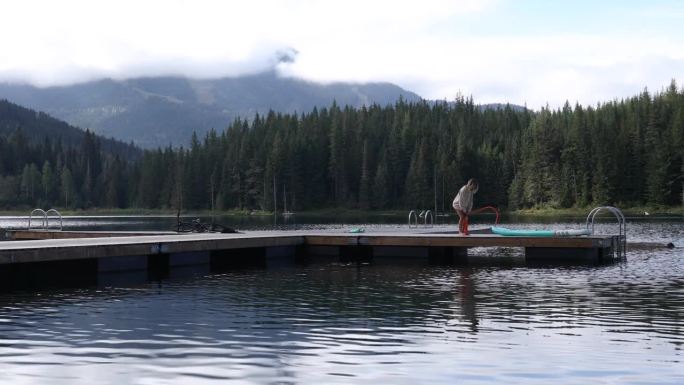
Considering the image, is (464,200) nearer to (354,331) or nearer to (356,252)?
(356,252)

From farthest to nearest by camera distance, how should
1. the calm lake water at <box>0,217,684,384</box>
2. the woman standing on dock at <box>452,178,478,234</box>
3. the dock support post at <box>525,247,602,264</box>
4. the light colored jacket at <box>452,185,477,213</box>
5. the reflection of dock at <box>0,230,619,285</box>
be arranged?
the light colored jacket at <box>452,185,477,213</box> < the woman standing on dock at <box>452,178,478,234</box> < the dock support post at <box>525,247,602,264</box> < the reflection of dock at <box>0,230,619,285</box> < the calm lake water at <box>0,217,684,384</box>

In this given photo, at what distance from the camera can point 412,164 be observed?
142500 millimetres

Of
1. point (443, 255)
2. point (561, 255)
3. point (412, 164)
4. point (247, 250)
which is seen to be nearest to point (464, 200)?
point (443, 255)

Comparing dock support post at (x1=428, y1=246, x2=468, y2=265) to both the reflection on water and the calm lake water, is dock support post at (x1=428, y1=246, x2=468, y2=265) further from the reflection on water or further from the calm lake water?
the reflection on water

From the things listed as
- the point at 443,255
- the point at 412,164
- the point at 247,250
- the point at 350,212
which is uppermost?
the point at 412,164

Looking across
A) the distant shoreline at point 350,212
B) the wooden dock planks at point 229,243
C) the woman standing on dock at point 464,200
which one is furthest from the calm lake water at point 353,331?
the distant shoreline at point 350,212

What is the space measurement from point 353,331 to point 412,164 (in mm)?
127765

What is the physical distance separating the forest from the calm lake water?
9446 cm

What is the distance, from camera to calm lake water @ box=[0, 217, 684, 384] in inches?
471

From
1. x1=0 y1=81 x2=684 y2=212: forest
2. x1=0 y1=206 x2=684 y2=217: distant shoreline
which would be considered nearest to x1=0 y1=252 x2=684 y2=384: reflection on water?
x1=0 y1=206 x2=684 y2=217: distant shoreline

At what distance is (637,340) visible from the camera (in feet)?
47.4

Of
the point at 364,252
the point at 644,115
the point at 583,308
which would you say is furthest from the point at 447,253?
the point at 644,115

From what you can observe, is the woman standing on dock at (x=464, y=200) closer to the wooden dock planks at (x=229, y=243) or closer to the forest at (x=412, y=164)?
the wooden dock planks at (x=229, y=243)

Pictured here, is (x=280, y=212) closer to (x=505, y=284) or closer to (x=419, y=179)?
(x=419, y=179)
